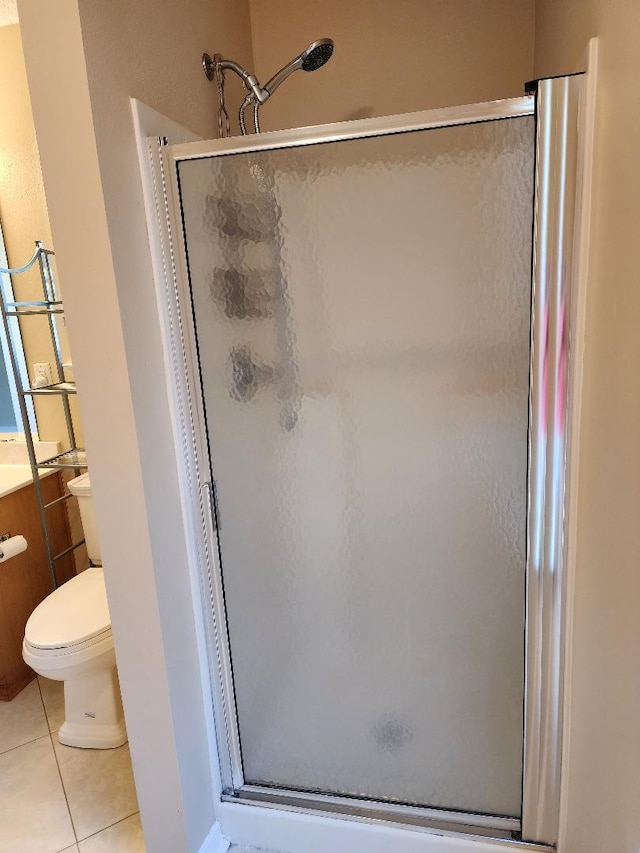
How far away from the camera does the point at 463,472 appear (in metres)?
1.29

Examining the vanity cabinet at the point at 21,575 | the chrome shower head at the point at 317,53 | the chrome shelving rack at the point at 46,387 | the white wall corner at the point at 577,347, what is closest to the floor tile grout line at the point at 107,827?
the vanity cabinet at the point at 21,575

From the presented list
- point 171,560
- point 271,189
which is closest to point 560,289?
point 271,189

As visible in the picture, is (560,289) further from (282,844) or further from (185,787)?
(282,844)

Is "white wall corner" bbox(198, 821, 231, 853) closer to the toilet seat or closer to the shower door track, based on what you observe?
the shower door track

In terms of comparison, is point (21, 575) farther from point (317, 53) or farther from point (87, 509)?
point (317, 53)

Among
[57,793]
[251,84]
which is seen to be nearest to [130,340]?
[251,84]

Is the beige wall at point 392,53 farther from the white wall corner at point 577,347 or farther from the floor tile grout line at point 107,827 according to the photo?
the floor tile grout line at point 107,827

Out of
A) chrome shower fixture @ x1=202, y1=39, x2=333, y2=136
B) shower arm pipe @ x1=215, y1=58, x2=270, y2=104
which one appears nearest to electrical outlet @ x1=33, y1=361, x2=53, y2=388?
chrome shower fixture @ x1=202, y1=39, x2=333, y2=136

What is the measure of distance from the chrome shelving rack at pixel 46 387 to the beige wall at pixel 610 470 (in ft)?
6.18

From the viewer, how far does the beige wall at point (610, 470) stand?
2.81 ft

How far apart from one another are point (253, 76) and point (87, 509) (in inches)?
68.9

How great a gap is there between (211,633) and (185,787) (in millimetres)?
380

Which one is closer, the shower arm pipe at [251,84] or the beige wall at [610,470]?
the beige wall at [610,470]

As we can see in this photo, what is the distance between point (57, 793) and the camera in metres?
1.79
